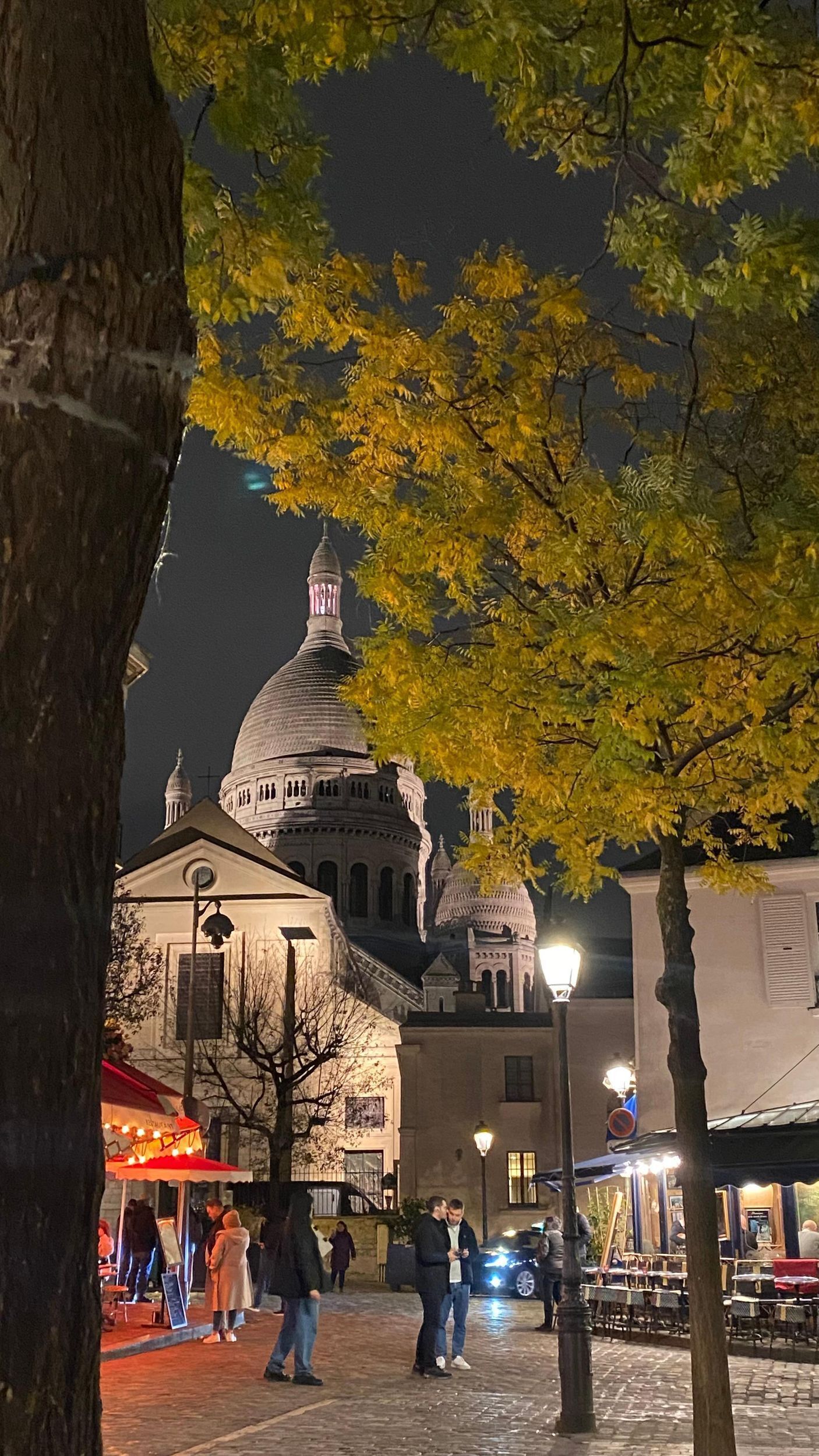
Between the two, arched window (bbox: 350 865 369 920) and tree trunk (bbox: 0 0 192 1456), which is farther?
arched window (bbox: 350 865 369 920)

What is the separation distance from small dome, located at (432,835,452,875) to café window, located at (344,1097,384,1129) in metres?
71.1

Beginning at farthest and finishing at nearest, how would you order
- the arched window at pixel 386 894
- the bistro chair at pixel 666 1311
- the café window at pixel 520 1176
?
1. the arched window at pixel 386 894
2. the café window at pixel 520 1176
3. the bistro chair at pixel 666 1311

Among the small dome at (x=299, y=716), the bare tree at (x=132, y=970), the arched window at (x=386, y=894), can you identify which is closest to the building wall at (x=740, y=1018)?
the bare tree at (x=132, y=970)

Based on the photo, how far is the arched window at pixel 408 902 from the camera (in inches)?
4055

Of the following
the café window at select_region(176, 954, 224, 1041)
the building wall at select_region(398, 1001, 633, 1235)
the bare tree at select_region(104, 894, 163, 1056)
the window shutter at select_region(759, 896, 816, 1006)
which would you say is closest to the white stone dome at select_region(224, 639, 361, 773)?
the café window at select_region(176, 954, 224, 1041)

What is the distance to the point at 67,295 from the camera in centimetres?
357

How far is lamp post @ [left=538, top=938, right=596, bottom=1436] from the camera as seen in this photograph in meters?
11.2

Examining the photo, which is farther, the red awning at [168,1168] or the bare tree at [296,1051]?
the bare tree at [296,1051]

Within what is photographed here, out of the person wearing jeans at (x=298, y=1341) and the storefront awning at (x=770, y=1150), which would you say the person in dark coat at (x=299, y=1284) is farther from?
the storefront awning at (x=770, y=1150)

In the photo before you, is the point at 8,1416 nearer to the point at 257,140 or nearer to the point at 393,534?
the point at 257,140

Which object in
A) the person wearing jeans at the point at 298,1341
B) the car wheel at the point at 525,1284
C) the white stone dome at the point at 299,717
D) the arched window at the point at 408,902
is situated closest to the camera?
the person wearing jeans at the point at 298,1341

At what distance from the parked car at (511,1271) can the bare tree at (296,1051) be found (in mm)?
12558

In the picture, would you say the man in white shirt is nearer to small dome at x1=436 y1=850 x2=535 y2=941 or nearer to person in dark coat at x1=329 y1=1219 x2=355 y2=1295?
person in dark coat at x1=329 y1=1219 x2=355 y2=1295

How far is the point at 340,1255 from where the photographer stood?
35.9 meters
